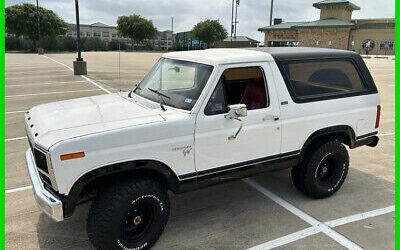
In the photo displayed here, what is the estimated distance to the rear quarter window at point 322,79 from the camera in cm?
420

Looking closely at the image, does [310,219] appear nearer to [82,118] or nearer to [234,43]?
[82,118]

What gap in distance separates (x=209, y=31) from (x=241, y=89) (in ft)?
233

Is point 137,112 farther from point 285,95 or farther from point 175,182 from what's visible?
point 285,95

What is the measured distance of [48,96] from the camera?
12.3 m

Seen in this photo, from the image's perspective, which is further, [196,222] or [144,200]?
A: [196,222]

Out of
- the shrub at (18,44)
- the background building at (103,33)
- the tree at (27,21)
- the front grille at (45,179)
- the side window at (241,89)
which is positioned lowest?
the front grille at (45,179)

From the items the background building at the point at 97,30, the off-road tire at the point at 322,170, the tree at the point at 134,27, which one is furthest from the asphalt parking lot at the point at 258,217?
the background building at the point at 97,30

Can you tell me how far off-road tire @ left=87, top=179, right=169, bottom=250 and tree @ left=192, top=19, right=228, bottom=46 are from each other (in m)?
71.9

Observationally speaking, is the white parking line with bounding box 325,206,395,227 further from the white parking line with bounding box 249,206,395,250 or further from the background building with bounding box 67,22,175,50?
the background building with bounding box 67,22,175,50

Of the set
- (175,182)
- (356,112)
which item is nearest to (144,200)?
(175,182)

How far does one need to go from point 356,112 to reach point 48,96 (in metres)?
10.9

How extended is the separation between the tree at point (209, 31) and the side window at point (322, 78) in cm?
7020

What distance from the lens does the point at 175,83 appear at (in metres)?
4.11

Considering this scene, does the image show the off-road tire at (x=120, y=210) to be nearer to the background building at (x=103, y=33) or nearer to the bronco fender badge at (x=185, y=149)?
the bronco fender badge at (x=185, y=149)
